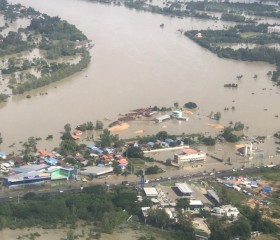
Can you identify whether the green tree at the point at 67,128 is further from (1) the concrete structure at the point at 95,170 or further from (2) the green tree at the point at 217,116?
(2) the green tree at the point at 217,116

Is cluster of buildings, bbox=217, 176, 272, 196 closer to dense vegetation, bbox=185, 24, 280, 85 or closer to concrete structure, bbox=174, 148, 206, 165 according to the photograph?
concrete structure, bbox=174, 148, 206, 165

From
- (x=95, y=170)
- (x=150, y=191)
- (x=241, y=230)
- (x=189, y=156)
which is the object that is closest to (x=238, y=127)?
(x=189, y=156)

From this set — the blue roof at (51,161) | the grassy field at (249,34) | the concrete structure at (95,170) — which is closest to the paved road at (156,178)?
the concrete structure at (95,170)

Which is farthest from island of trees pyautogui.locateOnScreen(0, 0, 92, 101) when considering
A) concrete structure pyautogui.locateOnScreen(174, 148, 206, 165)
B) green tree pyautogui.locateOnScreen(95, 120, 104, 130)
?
concrete structure pyautogui.locateOnScreen(174, 148, 206, 165)

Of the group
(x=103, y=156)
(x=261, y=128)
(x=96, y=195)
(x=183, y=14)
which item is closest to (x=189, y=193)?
(x=96, y=195)

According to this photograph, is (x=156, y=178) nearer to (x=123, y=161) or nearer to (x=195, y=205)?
(x=123, y=161)

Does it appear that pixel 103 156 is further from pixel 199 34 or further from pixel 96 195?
pixel 199 34
